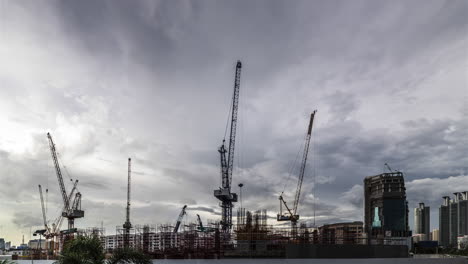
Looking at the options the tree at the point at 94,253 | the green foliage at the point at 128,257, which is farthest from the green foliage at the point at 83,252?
the green foliage at the point at 128,257

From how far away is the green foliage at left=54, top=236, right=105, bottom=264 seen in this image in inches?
965

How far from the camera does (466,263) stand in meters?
174

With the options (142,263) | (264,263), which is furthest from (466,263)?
(142,263)

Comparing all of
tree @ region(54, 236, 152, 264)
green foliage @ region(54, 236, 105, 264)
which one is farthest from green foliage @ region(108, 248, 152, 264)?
green foliage @ region(54, 236, 105, 264)

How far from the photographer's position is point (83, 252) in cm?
2517

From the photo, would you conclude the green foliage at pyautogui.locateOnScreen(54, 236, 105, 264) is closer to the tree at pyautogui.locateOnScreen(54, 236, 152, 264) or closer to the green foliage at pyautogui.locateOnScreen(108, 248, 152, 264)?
the tree at pyautogui.locateOnScreen(54, 236, 152, 264)

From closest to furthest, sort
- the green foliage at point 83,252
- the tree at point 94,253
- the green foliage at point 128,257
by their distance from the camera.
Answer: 1. the green foliage at point 83,252
2. the tree at point 94,253
3. the green foliage at point 128,257

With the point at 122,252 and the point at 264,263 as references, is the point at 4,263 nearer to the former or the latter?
the point at 122,252

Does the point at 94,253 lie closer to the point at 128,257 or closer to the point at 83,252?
Answer: the point at 83,252

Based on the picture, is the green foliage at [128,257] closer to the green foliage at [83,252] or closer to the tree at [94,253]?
the tree at [94,253]

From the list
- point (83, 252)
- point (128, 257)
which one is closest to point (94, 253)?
point (83, 252)

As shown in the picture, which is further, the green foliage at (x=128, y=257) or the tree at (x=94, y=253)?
the green foliage at (x=128, y=257)

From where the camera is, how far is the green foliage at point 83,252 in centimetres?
2450

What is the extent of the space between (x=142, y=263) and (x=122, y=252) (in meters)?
1.32
